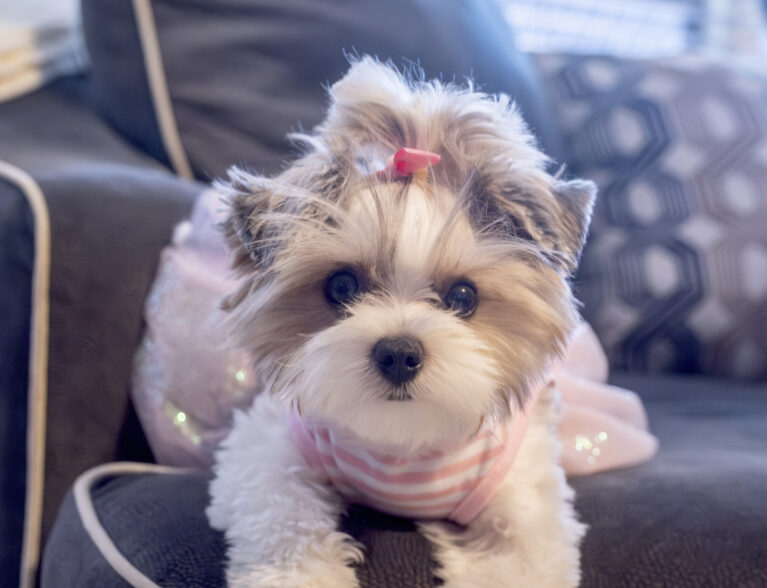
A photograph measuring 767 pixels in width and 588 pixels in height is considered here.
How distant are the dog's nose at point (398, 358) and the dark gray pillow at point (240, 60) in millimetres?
781

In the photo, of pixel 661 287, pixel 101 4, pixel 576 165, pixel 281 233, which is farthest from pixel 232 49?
pixel 661 287

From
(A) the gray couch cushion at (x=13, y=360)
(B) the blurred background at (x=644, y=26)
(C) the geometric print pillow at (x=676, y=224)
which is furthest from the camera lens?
(B) the blurred background at (x=644, y=26)

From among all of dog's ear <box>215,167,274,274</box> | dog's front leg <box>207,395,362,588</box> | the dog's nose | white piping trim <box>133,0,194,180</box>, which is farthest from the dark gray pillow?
the dog's nose

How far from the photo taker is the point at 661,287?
1.91m

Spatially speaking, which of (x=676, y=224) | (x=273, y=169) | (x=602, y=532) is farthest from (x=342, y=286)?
(x=676, y=224)

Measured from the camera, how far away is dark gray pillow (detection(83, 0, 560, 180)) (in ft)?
5.14

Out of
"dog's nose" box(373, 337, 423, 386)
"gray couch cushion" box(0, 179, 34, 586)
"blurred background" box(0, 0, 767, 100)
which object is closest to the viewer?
"dog's nose" box(373, 337, 423, 386)

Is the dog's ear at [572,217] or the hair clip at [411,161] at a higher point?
the hair clip at [411,161]

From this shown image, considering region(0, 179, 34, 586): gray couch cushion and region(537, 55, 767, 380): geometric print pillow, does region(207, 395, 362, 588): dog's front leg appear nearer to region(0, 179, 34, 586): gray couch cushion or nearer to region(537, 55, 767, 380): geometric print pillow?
region(0, 179, 34, 586): gray couch cushion

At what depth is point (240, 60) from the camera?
1.63m

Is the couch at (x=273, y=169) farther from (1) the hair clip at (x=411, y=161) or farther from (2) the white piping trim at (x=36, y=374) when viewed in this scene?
(1) the hair clip at (x=411, y=161)

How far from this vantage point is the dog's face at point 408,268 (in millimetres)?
905

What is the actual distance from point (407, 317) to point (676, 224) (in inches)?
50.2

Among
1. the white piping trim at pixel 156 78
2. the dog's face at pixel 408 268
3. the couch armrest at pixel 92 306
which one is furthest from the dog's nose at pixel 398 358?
the white piping trim at pixel 156 78
